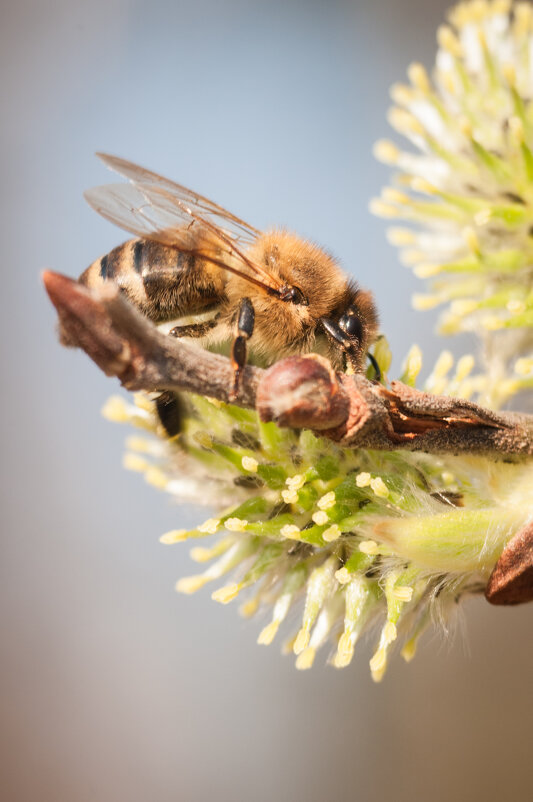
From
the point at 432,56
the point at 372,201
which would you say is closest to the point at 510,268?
the point at 372,201

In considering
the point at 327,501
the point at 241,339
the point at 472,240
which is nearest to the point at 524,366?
the point at 472,240

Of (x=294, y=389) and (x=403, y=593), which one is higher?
(x=294, y=389)

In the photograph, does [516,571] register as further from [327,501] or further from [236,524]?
[236,524]

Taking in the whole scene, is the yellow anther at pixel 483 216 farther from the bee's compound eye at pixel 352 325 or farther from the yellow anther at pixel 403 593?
the yellow anther at pixel 403 593

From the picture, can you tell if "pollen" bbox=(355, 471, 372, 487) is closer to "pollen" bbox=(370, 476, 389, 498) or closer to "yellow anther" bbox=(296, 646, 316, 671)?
"pollen" bbox=(370, 476, 389, 498)

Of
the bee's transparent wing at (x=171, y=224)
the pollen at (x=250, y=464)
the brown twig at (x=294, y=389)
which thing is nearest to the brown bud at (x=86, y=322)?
the brown twig at (x=294, y=389)

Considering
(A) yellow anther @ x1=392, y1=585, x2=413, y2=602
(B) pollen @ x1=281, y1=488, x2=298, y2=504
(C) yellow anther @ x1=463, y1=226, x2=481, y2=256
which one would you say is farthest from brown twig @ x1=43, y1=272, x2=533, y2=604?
(C) yellow anther @ x1=463, y1=226, x2=481, y2=256
